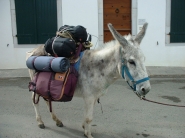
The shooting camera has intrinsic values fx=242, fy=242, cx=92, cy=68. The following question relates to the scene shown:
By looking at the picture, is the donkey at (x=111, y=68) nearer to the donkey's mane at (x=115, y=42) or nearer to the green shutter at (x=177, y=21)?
the donkey's mane at (x=115, y=42)

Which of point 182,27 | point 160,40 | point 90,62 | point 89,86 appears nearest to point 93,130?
point 89,86

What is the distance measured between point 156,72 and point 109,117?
486 cm

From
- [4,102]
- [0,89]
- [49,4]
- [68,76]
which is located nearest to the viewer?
[68,76]

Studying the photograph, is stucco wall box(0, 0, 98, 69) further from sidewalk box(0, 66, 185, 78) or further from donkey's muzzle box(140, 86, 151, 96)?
donkey's muzzle box(140, 86, 151, 96)

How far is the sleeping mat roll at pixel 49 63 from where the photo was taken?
3461mm

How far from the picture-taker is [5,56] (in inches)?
397

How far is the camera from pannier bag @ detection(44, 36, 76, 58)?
357 cm

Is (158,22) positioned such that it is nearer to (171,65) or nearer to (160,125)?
(171,65)

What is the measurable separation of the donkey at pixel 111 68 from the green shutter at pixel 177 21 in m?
7.01

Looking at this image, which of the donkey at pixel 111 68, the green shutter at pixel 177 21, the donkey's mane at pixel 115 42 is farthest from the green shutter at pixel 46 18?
the donkey's mane at pixel 115 42

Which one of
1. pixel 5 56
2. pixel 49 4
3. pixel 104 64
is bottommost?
pixel 5 56

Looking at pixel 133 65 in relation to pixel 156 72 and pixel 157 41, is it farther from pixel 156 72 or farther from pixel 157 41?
pixel 157 41

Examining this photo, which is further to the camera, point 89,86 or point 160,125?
point 160,125

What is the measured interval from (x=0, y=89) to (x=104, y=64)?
4792 millimetres
